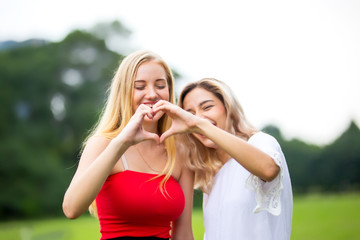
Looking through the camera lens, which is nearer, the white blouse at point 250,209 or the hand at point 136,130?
the hand at point 136,130

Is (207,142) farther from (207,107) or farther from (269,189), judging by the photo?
(269,189)

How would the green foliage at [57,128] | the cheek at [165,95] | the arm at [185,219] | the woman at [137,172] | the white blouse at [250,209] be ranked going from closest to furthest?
the woman at [137,172]
the white blouse at [250,209]
the cheek at [165,95]
the arm at [185,219]
the green foliage at [57,128]

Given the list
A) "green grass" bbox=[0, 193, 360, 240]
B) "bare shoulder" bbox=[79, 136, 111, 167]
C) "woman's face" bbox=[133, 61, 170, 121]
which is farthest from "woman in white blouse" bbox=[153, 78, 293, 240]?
"green grass" bbox=[0, 193, 360, 240]

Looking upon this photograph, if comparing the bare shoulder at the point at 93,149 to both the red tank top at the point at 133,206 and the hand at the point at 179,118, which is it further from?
the hand at the point at 179,118

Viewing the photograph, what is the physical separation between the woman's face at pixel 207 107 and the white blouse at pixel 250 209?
409 mm

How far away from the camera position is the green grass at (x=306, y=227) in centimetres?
1886

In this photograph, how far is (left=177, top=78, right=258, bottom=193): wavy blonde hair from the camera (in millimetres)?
3562

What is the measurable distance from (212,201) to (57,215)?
27219mm

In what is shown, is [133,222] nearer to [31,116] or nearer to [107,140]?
[107,140]

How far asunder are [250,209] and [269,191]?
382 mm

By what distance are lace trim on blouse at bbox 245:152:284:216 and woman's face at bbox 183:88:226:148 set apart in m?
0.80

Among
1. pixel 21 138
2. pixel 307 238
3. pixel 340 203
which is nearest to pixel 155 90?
pixel 307 238

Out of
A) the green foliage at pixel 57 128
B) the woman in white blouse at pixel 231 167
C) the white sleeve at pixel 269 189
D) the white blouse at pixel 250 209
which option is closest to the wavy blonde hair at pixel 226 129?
the woman in white blouse at pixel 231 167

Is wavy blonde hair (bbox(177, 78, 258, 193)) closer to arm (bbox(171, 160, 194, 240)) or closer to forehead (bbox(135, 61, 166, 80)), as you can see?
arm (bbox(171, 160, 194, 240))
